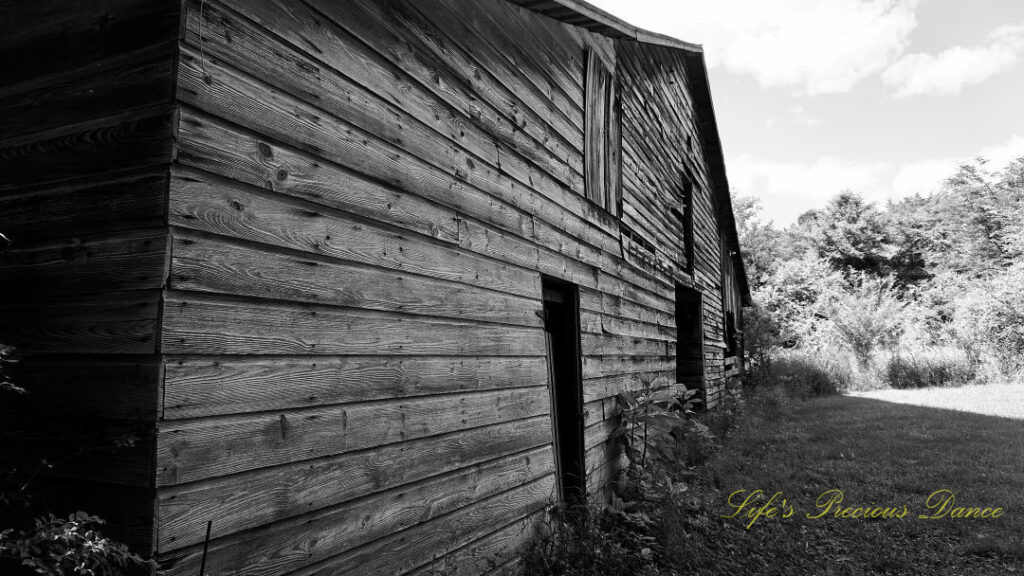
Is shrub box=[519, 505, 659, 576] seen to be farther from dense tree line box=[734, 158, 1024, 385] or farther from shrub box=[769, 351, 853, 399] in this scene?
dense tree line box=[734, 158, 1024, 385]

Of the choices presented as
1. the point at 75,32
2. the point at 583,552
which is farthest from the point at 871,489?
the point at 75,32

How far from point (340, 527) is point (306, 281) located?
3.64 feet

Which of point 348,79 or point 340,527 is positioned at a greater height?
point 348,79

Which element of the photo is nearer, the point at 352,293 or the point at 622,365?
the point at 352,293

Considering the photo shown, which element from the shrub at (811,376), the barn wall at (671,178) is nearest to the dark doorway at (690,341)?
the barn wall at (671,178)

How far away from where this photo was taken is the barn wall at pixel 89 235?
1.95 m

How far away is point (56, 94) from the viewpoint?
233cm

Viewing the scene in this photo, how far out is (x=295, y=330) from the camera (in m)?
2.43

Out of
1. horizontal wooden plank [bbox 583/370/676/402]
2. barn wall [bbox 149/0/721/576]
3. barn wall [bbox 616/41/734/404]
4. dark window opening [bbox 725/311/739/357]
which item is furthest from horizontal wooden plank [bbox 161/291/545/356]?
dark window opening [bbox 725/311/739/357]

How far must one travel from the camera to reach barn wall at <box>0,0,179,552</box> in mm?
1951

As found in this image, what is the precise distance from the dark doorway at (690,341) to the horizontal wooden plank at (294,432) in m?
9.08

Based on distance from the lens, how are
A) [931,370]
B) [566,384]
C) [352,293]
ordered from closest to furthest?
[352,293]
[566,384]
[931,370]

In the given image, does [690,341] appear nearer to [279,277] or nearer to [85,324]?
[279,277]

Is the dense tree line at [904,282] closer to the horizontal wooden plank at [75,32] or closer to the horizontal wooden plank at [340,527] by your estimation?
the horizontal wooden plank at [340,527]
